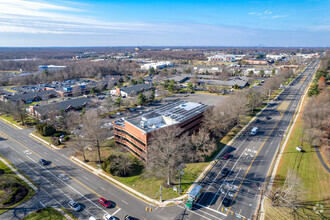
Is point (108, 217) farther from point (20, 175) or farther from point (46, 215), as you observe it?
point (20, 175)

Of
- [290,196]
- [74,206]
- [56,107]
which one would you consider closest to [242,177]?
[290,196]

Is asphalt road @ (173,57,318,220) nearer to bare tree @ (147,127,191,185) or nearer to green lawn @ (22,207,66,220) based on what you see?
bare tree @ (147,127,191,185)

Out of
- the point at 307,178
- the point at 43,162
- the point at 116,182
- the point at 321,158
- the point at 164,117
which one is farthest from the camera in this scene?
the point at 164,117

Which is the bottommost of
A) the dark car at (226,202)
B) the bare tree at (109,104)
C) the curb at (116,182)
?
the curb at (116,182)

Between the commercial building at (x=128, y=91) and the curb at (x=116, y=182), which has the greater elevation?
the commercial building at (x=128, y=91)

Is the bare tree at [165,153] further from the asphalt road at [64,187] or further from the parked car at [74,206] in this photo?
the parked car at [74,206]

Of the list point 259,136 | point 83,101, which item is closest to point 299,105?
point 259,136

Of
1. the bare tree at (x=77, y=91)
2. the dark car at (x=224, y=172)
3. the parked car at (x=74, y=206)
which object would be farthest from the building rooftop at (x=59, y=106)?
the dark car at (x=224, y=172)
